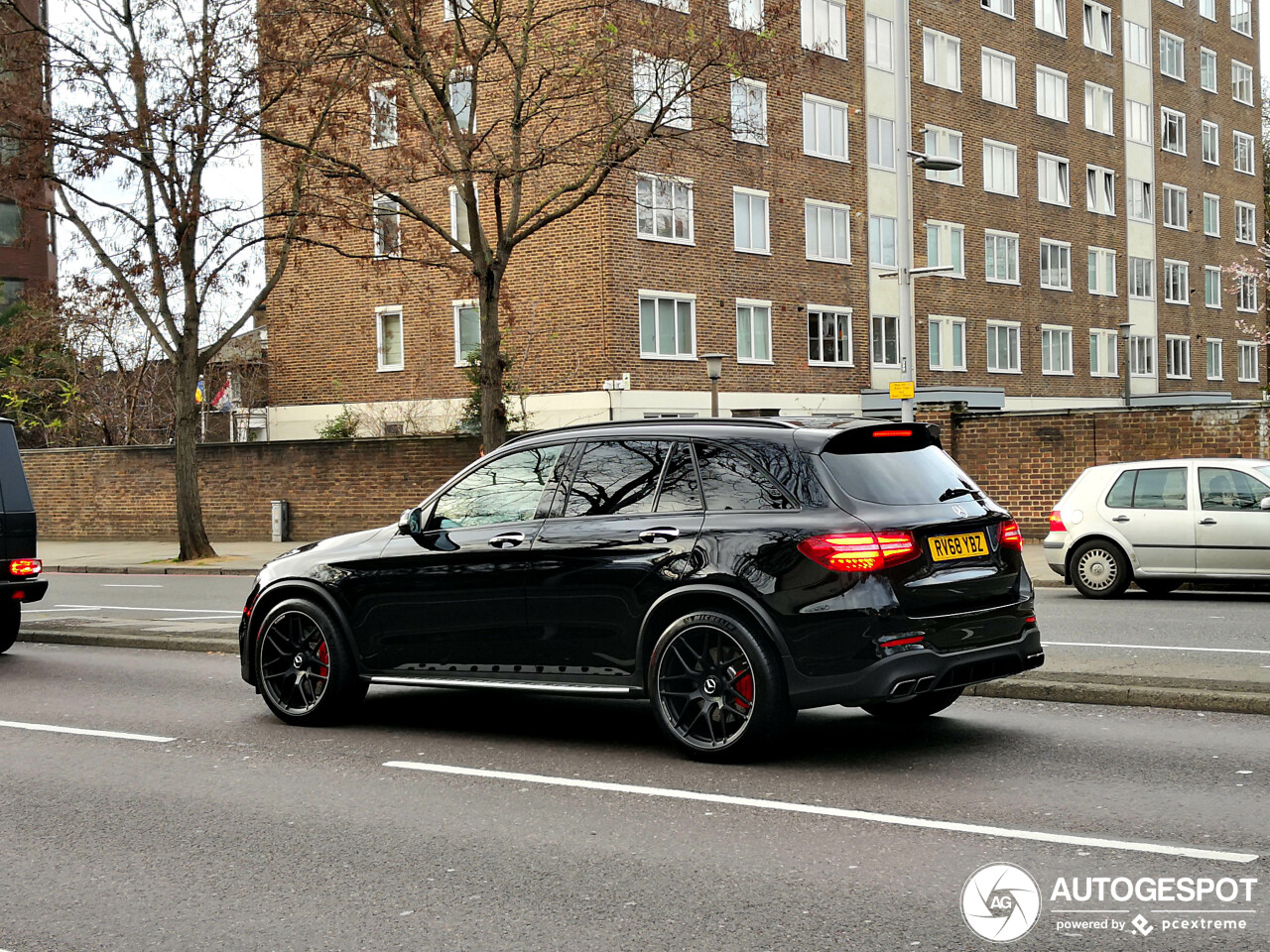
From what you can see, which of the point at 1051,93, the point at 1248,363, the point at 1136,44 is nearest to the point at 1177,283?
the point at 1248,363

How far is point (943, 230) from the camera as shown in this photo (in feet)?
152

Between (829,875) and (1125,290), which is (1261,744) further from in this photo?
(1125,290)

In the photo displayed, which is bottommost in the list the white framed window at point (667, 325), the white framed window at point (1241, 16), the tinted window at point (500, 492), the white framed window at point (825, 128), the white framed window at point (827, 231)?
the tinted window at point (500, 492)

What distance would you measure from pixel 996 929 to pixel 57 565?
26278mm

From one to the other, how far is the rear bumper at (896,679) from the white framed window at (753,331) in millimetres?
31436

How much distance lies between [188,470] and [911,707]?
21.3 meters

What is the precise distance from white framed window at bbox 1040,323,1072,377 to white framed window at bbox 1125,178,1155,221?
6809 millimetres

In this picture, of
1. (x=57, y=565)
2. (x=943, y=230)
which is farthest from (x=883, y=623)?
(x=943, y=230)

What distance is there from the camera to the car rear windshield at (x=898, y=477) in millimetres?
7184

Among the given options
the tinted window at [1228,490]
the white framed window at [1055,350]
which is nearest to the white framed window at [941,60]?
the white framed window at [1055,350]

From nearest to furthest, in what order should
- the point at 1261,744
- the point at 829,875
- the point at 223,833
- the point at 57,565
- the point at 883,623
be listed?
the point at 829,875 < the point at 223,833 < the point at 883,623 < the point at 1261,744 < the point at 57,565

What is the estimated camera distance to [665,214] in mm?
36406

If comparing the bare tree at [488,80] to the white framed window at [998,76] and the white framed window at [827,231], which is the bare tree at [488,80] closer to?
the white framed window at [827,231]

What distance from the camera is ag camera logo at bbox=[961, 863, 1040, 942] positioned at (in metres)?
4.61
